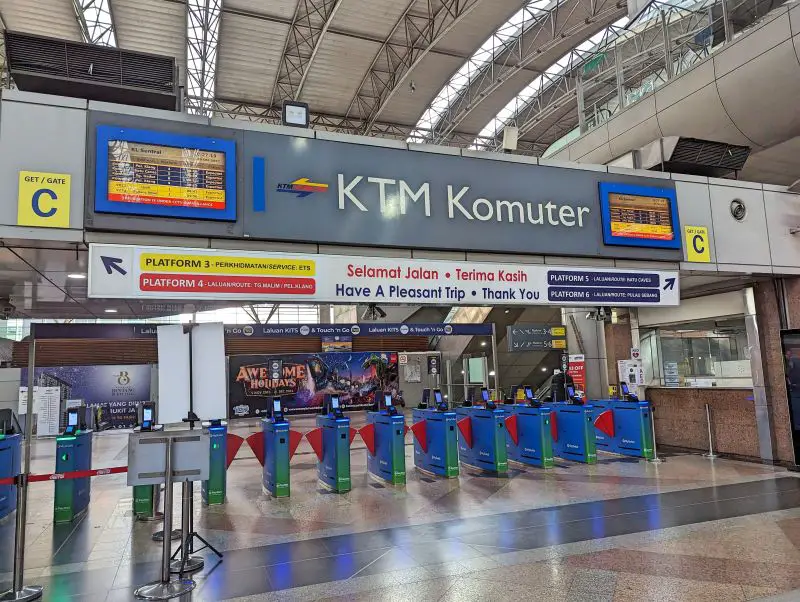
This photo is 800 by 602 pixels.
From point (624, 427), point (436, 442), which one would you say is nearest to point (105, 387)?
point (436, 442)

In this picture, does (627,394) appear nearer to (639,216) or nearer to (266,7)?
(639,216)

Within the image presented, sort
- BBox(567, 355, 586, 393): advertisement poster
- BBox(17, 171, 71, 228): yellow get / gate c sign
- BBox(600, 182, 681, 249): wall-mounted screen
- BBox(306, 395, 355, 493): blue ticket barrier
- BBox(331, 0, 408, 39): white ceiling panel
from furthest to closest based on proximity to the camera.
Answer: BBox(331, 0, 408, 39): white ceiling panel, BBox(567, 355, 586, 393): advertisement poster, BBox(306, 395, 355, 493): blue ticket barrier, BBox(600, 182, 681, 249): wall-mounted screen, BBox(17, 171, 71, 228): yellow get / gate c sign

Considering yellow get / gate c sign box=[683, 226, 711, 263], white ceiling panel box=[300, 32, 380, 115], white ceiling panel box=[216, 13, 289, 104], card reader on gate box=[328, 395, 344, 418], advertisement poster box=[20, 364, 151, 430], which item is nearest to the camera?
yellow get / gate c sign box=[683, 226, 711, 263]

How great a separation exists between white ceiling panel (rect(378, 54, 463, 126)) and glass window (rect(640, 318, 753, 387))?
35.6ft

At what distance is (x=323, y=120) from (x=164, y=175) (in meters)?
16.4

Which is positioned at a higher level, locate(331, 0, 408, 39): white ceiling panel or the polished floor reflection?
locate(331, 0, 408, 39): white ceiling panel

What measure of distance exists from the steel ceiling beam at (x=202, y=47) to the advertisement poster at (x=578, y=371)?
11.1 metres

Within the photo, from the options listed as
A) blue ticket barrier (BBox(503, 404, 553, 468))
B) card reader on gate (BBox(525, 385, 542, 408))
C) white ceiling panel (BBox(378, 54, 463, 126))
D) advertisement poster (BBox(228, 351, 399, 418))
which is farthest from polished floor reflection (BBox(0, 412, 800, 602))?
white ceiling panel (BBox(378, 54, 463, 126))

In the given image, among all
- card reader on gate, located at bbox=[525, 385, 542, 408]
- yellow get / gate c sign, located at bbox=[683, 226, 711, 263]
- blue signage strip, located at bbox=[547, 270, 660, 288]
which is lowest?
card reader on gate, located at bbox=[525, 385, 542, 408]

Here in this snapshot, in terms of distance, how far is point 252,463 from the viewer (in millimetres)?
10539

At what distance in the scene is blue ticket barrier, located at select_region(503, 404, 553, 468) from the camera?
918cm

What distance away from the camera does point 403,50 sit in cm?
1711

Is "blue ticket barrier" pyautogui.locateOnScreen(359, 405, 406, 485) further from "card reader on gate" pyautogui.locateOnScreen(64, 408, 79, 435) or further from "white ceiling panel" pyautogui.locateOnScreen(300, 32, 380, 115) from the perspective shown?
"white ceiling panel" pyautogui.locateOnScreen(300, 32, 380, 115)

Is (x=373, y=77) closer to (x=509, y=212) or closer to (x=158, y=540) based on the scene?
(x=509, y=212)
